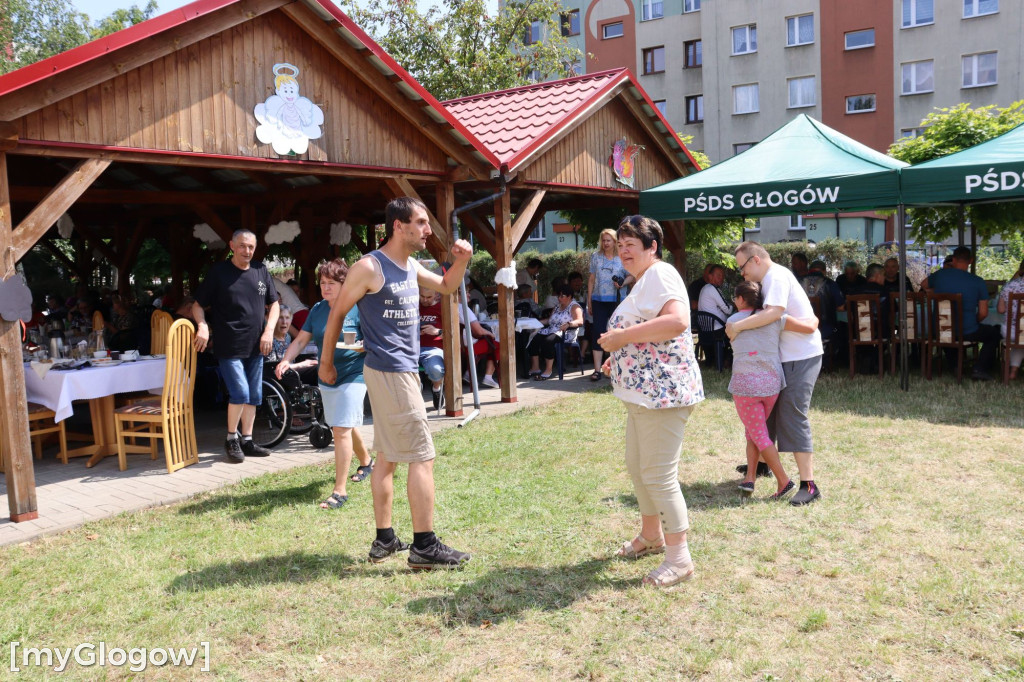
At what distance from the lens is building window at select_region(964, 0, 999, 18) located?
2848cm

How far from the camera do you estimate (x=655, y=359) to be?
391cm

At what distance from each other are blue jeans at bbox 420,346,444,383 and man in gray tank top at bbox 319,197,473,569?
13.9 feet

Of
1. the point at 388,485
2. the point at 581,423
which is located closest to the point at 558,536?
the point at 388,485

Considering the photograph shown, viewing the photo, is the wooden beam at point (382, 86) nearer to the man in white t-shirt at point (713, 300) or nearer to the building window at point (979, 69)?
the man in white t-shirt at point (713, 300)

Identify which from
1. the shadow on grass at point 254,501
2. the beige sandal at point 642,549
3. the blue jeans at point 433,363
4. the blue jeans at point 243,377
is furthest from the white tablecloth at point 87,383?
the beige sandal at point 642,549

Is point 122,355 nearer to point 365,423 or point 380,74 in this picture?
point 365,423

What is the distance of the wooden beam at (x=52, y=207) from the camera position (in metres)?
5.39

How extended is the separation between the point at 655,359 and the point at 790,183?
22.3ft

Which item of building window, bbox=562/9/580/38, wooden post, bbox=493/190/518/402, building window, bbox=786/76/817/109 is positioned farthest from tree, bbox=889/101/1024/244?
building window, bbox=562/9/580/38

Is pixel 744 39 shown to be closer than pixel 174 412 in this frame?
No

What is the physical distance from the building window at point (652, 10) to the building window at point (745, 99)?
461 cm

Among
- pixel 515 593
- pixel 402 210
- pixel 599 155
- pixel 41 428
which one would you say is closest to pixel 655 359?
pixel 515 593

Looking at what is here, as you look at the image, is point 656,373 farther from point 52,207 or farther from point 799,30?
point 799,30

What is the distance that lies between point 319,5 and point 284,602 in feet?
16.3
